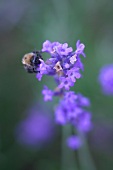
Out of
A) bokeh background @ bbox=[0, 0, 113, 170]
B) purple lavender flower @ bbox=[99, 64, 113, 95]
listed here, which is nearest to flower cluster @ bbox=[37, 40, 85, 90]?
purple lavender flower @ bbox=[99, 64, 113, 95]

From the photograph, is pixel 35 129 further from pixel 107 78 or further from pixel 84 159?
pixel 107 78

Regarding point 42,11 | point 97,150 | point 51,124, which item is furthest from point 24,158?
point 42,11

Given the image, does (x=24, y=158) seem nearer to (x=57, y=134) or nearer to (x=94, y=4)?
(x=57, y=134)

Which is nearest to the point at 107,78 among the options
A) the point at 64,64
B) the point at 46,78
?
the point at 46,78

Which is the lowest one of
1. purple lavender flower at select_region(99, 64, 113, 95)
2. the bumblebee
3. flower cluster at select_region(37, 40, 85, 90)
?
flower cluster at select_region(37, 40, 85, 90)

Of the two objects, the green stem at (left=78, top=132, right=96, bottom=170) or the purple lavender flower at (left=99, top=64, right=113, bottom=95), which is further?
the green stem at (left=78, top=132, right=96, bottom=170)

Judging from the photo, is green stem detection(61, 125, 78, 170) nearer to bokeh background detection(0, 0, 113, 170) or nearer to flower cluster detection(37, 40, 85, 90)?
bokeh background detection(0, 0, 113, 170)
